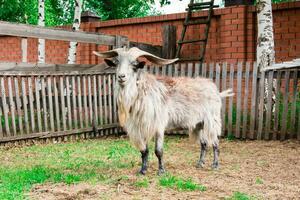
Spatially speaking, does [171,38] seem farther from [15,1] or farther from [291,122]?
[15,1]

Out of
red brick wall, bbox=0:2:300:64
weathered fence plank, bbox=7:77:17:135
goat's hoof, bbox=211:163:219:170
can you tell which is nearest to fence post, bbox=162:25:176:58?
red brick wall, bbox=0:2:300:64

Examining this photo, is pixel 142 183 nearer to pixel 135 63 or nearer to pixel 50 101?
pixel 135 63

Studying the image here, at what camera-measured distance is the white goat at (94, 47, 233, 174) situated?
6211 mm

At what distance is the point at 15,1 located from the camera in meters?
17.7

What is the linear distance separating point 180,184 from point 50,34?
496 cm

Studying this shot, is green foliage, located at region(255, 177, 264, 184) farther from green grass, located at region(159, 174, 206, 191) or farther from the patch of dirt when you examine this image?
the patch of dirt

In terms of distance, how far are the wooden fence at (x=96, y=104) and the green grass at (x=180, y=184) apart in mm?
4012

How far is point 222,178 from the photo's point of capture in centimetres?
620

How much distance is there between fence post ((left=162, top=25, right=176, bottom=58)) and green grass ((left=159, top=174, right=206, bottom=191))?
6389 millimetres

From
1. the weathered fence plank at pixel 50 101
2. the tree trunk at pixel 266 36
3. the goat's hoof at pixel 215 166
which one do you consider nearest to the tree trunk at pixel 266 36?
the tree trunk at pixel 266 36

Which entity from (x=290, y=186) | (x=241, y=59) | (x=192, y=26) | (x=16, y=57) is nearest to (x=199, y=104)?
(x=290, y=186)

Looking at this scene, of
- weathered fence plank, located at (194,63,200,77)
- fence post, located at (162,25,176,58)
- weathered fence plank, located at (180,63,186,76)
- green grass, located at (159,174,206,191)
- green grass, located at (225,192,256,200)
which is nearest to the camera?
green grass, located at (225,192,256,200)

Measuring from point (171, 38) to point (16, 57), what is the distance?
721 centimetres

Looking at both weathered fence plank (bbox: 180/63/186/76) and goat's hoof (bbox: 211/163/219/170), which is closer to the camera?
goat's hoof (bbox: 211/163/219/170)
